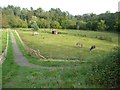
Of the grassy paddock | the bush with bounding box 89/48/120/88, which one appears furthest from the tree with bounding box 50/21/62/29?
the bush with bounding box 89/48/120/88

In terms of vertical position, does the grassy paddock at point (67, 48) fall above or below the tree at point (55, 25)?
below

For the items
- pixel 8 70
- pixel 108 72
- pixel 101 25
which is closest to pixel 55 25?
pixel 101 25

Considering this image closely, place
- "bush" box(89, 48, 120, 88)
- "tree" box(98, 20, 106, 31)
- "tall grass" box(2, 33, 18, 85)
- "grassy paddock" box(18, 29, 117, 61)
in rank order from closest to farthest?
"bush" box(89, 48, 120, 88) → "tall grass" box(2, 33, 18, 85) → "grassy paddock" box(18, 29, 117, 61) → "tree" box(98, 20, 106, 31)

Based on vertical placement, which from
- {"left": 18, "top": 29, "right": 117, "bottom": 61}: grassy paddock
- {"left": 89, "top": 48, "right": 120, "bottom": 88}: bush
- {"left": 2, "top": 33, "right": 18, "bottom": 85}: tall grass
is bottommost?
{"left": 18, "top": 29, "right": 117, "bottom": 61}: grassy paddock

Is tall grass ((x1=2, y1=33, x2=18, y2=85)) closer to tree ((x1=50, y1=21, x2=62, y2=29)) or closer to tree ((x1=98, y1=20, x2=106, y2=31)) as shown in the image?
tree ((x1=98, y1=20, x2=106, y2=31))

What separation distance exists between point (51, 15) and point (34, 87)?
4997 inches

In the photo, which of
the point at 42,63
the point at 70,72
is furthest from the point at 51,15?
Answer: the point at 70,72

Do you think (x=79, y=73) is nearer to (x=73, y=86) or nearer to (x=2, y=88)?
(x=73, y=86)

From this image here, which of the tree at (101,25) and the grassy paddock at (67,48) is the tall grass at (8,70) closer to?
the grassy paddock at (67,48)

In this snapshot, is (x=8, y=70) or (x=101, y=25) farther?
(x=101, y=25)

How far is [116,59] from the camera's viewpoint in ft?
42.8

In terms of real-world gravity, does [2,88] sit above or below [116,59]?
below

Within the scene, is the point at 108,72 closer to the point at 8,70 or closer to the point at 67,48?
Answer: the point at 8,70

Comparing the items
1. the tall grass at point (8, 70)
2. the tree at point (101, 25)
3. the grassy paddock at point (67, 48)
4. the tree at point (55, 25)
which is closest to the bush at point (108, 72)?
the tall grass at point (8, 70)
